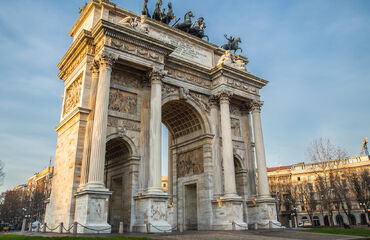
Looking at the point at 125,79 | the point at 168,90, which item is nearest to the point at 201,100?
the point at 168,90

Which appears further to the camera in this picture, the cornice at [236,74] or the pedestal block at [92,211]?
the cornice at [236,74]

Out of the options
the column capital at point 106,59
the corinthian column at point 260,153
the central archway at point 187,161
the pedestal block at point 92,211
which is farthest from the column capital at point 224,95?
the pedestal block at point 92,211

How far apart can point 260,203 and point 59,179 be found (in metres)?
15.7

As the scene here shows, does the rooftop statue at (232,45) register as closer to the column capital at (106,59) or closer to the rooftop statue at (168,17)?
the rooftop statue at (168,17)

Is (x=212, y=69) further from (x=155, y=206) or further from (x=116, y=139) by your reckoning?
(x=155, y=206)

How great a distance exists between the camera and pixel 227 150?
24.7 meters

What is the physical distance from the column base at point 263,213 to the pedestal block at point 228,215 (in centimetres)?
255

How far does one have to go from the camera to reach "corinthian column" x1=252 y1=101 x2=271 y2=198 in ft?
84.6

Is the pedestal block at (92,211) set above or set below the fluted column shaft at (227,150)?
below

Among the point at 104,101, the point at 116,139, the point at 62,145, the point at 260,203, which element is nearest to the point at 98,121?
the point at 104,101

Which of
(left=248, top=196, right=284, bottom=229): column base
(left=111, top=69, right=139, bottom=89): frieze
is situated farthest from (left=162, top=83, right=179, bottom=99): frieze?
(left=248, top=196, right=284, bottom=229): column base

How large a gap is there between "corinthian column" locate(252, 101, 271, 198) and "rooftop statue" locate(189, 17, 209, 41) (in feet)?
27.2

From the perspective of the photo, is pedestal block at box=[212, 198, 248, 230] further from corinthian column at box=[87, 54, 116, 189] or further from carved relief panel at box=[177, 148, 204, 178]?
corinthian column at box=[87, 54, 116, 189]

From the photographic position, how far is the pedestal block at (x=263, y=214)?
2442 cm
